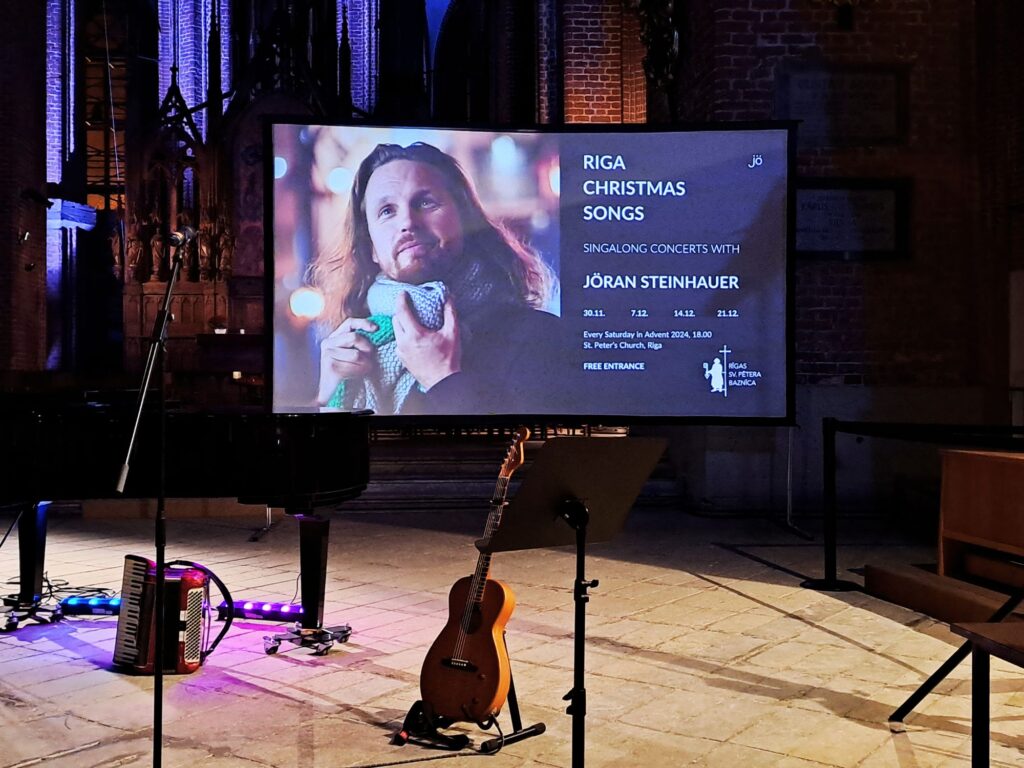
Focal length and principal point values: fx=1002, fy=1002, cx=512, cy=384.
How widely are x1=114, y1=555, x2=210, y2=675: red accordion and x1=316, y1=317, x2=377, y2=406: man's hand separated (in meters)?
2.84

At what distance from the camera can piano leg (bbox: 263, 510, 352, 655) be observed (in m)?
4.54

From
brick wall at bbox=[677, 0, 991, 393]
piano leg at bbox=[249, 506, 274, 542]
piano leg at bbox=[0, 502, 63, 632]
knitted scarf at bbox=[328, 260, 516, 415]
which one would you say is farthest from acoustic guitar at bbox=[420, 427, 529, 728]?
brick wall at bbox=[677, 0, 991, 393]

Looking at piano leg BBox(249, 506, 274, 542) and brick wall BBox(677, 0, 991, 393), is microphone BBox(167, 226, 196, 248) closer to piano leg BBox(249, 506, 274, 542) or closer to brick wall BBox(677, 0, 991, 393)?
piano leg BBox(249, 506, 274, 542)

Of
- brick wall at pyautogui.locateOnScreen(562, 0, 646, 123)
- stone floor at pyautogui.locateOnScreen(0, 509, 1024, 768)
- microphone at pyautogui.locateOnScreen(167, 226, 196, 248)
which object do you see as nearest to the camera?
microphone at pyautogui.locateOnScreen(167, 226, 196, 248)

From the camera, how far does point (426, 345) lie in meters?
7.18

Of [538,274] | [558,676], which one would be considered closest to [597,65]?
[538,274]

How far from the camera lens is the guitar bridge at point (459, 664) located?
3268 millimetres

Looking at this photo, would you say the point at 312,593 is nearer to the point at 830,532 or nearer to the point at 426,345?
the point at 426,345

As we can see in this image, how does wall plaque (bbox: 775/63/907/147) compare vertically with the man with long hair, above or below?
above

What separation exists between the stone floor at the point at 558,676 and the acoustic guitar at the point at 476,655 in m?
0.15

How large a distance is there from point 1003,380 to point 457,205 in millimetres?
4838

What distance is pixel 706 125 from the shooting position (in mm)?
7184

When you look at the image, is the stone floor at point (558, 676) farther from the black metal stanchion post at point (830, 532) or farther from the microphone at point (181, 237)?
the microphone at point (181, 237)

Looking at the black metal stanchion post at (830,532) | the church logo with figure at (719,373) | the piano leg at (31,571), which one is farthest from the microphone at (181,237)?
the church logo with figure at (719,373)
